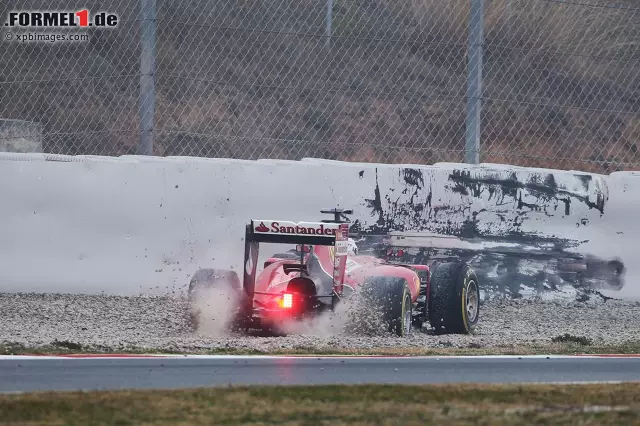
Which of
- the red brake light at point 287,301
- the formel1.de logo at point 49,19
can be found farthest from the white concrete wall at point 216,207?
the formel1.de logo at point 49,19

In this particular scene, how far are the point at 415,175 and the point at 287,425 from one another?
738 cm

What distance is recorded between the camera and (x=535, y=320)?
1182cm

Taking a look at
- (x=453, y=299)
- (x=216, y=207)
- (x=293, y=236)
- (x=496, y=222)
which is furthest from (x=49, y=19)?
(x=453, y=299)

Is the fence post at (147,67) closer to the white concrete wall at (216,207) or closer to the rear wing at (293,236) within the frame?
the white concrete wall at (216,207)

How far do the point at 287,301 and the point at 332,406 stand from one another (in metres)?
4.08

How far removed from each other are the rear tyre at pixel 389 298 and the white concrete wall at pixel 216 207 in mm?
2243

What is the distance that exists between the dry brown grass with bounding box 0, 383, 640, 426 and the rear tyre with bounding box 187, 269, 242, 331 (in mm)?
3616

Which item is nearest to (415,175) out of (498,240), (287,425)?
(498,240)

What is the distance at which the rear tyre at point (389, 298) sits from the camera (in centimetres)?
1027

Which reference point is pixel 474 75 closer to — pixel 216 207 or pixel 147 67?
pixel 216 207

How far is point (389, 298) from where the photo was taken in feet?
33.7

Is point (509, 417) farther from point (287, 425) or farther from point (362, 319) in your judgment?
point (362, 319)

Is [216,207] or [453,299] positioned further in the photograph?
[216,207]

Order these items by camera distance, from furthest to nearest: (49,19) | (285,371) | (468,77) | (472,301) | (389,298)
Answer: (49,19), (468,77), (472,301), (389,298), (285,371)
